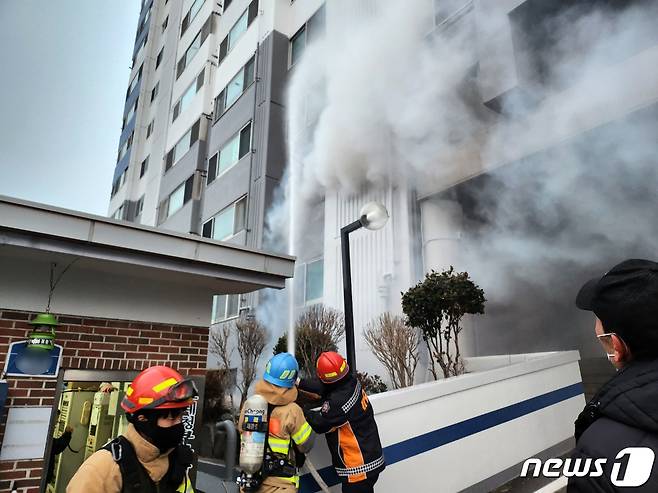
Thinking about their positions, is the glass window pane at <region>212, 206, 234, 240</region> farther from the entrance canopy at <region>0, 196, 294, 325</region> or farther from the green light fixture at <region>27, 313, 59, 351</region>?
the green light fixture at <region>27, 313, 59, 351</region>

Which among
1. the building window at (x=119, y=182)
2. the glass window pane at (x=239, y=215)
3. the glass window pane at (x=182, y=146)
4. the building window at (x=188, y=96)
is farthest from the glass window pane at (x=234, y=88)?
the building window at (x=119, y=182)

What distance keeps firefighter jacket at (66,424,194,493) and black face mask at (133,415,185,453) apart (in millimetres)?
19

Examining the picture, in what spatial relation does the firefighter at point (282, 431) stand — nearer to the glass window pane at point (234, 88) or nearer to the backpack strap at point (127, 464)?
the backpack strap at point (127, 464)

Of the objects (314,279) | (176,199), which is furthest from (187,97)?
(314,279)

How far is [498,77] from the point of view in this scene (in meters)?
7.81

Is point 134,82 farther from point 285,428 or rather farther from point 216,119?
point 285,428

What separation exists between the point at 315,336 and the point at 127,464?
6.57 metres

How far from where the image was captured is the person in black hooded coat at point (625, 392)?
3.46 ft

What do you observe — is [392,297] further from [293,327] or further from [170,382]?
[170,382]

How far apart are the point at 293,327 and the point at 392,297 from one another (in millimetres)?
2542

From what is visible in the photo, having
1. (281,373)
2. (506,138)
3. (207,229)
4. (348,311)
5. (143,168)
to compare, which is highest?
(143,168)

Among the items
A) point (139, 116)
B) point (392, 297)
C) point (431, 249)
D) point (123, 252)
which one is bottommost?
point (123, 252)

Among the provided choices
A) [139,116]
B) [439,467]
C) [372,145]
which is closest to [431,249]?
[372,145]

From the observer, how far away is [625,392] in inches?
46.3
